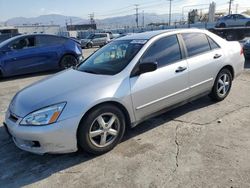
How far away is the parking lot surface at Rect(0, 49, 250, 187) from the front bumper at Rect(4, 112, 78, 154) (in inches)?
11.6

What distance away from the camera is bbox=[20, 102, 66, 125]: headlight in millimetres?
3152

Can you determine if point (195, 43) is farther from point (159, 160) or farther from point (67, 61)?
point (67, 61)

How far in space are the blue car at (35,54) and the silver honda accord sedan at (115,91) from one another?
499cm

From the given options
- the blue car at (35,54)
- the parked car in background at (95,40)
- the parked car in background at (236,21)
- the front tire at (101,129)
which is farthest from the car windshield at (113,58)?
the parked car in background at (236,21)

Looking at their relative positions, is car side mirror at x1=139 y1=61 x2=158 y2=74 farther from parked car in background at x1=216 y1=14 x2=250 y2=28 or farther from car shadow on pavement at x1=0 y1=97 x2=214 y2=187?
parked car in background at x1=216 y1=14 x2=250 y2=28

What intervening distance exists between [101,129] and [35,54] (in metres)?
6.50

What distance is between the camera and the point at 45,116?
3.17m

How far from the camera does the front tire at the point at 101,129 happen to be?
3320 millimetres

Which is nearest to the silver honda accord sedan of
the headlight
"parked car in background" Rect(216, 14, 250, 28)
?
the headlight

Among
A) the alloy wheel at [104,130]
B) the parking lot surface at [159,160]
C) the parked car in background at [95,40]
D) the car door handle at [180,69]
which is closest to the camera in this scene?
the parking lot surface at [159,160]

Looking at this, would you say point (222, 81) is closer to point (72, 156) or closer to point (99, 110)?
point (99, 110)

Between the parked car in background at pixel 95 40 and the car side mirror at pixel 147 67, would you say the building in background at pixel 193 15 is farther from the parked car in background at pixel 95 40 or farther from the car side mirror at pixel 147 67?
the car side mirror at pixel 147 67

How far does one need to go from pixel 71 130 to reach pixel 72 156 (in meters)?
0.56

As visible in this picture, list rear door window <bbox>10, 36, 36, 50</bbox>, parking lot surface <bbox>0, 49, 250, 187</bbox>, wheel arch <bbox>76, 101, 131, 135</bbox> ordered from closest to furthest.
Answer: parking lot surface <bbox>0, 49, 250, 187</bbox>, wheel arch <bbox>76, 101, 131, 135</bbox>, rear door window <bbox>10, 36, 36, 50</bbox>
